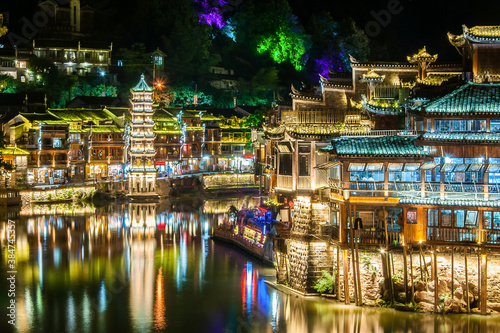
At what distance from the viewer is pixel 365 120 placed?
119ft

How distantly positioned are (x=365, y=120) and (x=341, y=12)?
72817 millimetres

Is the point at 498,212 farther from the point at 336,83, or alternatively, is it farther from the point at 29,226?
the point at 29,226

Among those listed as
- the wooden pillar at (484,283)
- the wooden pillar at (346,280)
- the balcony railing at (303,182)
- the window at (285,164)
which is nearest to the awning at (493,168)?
the wooden pillar at (484,283)

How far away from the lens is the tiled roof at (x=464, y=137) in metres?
28.7

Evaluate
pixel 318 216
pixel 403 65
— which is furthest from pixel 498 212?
pixel 403 65

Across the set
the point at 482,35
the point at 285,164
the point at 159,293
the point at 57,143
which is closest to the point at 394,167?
the point at 482,35

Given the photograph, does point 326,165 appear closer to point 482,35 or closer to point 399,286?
point 399,286

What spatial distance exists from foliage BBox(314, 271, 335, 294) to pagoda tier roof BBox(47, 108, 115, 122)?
5158 centimetres

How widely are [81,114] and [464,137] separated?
58146 mm

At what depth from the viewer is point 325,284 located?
31453 millimetres

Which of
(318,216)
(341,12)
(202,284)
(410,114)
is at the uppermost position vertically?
(341,12)

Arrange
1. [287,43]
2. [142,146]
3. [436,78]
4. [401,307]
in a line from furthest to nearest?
[287,43] < [142,146] < [436,78] < [401,307]

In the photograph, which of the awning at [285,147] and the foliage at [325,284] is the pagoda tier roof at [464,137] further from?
the awning at [285,147]

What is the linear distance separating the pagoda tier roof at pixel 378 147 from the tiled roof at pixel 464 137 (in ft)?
2.19
